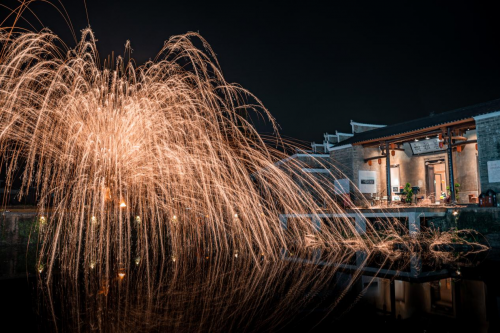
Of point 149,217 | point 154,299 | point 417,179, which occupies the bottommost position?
point 154,299

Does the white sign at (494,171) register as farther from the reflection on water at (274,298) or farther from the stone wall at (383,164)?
the reflection on water at (274,298)

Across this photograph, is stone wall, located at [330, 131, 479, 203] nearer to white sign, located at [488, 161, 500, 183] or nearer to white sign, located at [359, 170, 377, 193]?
white sign, located at [359, 170, 377, 193]

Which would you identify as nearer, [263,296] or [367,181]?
[263,296]

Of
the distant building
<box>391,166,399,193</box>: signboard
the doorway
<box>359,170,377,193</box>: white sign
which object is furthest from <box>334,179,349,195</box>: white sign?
the doorway

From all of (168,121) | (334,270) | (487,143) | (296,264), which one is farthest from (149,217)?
(487,143)

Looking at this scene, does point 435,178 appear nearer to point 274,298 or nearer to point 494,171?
point 494,171

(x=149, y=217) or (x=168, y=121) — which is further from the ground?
(x=168, y=121)

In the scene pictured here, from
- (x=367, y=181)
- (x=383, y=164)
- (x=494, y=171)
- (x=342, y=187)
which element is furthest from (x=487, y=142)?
(x=342, y=187)

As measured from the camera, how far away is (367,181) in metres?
19.2

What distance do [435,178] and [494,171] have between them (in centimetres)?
721

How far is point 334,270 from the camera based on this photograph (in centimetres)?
654

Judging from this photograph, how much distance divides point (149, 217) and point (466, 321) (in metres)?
9.81

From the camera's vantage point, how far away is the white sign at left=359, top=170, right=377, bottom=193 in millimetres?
19031

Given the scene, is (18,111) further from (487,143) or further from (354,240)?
(487,143)
